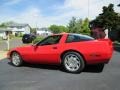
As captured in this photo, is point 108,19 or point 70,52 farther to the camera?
point 108,19

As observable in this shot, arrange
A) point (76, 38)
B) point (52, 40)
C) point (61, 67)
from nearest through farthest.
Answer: point (76, 38), point (52, 40), point (61, 67)

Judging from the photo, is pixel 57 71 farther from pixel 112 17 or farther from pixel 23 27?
pixel 23 27

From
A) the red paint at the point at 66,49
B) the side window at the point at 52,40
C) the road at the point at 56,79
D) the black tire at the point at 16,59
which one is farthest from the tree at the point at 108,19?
the road at the point at 56,79

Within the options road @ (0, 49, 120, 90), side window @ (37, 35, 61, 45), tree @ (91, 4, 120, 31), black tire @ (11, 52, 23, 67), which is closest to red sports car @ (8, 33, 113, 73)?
side window @ (37, 35, 61, 45)

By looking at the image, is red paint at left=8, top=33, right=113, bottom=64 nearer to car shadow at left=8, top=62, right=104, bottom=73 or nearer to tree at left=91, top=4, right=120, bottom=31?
car shadow at left=8, top=62, right=104, bottom=73

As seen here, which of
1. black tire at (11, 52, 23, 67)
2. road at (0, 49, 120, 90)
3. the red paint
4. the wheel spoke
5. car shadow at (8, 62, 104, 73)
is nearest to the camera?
road at (0, 49, 120, 90)

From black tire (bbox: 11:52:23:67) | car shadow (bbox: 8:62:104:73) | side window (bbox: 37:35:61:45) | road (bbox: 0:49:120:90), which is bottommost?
road (bbox: 0:49:120:90)

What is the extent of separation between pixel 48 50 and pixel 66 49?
809 mm

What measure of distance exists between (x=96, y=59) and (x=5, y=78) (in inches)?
124

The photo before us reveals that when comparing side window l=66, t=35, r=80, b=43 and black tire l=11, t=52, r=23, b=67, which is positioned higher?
side window l=66, t=35, r=80, b=43

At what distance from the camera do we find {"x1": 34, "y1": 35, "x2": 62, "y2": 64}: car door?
989 cm

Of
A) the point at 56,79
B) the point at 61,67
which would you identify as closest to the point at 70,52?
the point at 61,67

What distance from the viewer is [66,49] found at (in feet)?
31.6

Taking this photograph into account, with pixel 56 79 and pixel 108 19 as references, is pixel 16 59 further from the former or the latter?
pixel 108 19
